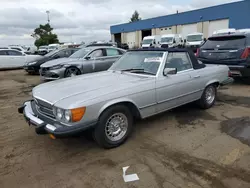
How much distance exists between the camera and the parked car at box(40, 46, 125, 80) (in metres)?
8.89

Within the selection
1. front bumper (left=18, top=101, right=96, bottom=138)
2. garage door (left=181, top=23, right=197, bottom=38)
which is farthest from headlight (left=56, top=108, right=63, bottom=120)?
garage door (left=181, top=23, right=197, bottom=38)

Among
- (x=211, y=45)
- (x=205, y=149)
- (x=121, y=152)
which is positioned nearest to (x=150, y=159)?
(x=121, y=152)

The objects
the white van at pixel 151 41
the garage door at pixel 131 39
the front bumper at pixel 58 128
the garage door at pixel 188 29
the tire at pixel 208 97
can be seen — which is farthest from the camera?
the garage door at pixel 131 39

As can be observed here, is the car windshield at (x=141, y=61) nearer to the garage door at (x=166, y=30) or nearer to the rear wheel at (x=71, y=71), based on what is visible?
the rear wheel at (x=71, y=71)

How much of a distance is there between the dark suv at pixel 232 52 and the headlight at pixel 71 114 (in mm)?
6064

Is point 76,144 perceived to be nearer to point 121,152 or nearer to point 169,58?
point 121,152

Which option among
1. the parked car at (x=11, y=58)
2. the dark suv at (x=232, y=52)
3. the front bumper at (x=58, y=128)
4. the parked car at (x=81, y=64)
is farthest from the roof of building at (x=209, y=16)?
the front bumper at (x=58, y=128)

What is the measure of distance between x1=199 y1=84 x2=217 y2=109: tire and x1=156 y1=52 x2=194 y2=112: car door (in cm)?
56

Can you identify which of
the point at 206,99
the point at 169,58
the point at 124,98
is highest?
the point at 169,58

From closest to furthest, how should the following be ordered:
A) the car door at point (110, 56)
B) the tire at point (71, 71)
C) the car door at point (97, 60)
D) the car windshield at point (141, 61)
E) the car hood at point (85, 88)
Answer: the car hood at point (85, 88) < the car windshield at point (141, 61) < the tire at point (71, 71) < the car door at point (97, 60) < the car door at point (110, 56)

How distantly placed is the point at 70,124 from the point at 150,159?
129cm

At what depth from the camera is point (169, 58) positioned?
4.48 m

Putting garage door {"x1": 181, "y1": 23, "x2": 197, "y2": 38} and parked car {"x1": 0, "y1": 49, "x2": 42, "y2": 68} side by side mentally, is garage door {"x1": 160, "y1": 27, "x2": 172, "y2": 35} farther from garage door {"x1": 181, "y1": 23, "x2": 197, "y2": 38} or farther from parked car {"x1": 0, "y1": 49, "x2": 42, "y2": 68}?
parked car {"x1": 0, "y1": 49, "x2": 42, "y2": 68}

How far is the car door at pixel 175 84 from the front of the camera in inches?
162
